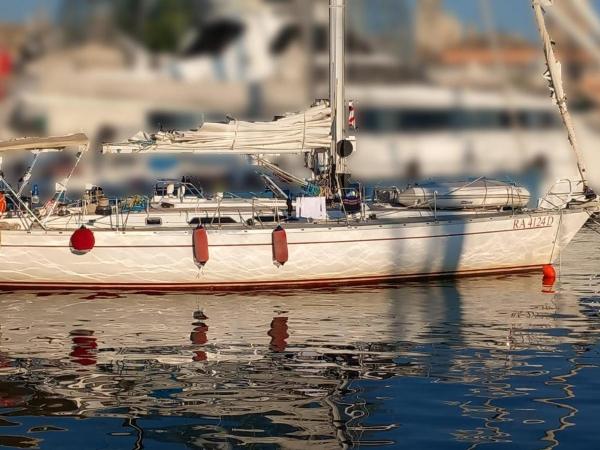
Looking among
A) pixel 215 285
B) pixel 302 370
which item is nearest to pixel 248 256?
pixel 215 285

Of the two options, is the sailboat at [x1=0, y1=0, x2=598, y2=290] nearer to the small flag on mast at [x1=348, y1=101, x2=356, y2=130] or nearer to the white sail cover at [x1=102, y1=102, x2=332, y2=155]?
the white sail cover at [x1=102, y1=102, x2=332, y2=155]

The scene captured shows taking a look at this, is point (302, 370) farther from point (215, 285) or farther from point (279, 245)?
point (215, 285)

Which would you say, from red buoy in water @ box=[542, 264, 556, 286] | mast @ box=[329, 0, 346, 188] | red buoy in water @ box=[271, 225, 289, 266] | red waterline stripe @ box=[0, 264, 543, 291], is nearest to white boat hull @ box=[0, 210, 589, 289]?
red waterline stripe @ box=[0, 264, 543, 291]

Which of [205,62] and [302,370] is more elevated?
[205,62]

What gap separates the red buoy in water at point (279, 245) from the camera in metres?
27.1

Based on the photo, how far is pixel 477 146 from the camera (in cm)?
6431

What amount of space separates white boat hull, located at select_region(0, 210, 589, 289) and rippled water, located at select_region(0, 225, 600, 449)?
1.97ft

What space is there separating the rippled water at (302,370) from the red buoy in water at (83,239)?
1194mm

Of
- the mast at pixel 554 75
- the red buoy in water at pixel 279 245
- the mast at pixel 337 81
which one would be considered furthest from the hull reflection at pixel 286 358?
the mast at pixel 337 81

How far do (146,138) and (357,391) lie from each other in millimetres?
14622

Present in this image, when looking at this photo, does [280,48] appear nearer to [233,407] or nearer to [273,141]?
[273,141]

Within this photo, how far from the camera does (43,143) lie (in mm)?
28328

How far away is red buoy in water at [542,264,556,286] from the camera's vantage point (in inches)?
1139

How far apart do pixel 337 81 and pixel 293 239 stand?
5.53 m
